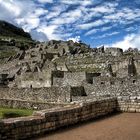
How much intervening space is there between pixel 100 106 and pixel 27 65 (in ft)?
112

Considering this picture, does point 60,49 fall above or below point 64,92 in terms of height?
above

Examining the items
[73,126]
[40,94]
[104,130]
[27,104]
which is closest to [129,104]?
[73,126]

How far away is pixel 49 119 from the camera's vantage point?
13.7m

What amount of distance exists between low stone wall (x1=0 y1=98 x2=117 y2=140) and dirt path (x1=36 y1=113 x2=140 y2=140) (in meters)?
0.33

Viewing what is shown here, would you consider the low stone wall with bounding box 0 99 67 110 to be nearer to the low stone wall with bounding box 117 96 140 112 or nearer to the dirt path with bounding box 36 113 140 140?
the low stone wall with bounding box 117 96 140 112

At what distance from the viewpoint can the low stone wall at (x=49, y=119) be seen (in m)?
12.1

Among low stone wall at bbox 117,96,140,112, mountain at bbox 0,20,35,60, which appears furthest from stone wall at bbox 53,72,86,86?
mountain at bbox 0,20,35,60

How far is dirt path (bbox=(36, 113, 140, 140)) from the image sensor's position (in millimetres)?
12812

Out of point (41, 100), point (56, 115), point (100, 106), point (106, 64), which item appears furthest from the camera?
point (106, 64)

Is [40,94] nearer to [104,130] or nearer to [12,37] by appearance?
[104,130]

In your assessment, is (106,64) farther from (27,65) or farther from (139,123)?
Answer: (139,123)

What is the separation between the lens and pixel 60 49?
61.6m

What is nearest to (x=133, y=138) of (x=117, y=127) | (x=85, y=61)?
(x=117, y=127)

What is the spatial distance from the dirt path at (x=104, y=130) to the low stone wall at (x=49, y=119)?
33cm
